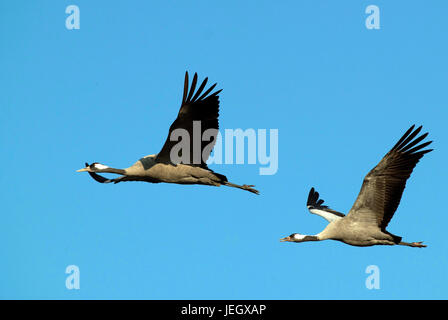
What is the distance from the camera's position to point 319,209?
19703 mm

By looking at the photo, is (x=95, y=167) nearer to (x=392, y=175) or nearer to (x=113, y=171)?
(x=113, y=171)

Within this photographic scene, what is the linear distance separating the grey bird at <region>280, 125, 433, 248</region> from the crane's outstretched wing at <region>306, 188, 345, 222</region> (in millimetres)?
1949

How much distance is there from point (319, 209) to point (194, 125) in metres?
5.46

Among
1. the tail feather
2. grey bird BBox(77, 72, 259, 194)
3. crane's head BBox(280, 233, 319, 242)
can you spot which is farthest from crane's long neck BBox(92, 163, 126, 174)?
crane's head BBox(280, 233, 319, 242)

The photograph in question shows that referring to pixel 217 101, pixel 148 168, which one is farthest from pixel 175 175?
pixel 217 101

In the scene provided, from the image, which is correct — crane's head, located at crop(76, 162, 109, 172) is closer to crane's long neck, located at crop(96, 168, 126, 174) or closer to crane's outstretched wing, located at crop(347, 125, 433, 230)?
crane's long neck, located at crop(96, 168, 126, 174)

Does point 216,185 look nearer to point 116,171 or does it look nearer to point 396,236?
point 116,171

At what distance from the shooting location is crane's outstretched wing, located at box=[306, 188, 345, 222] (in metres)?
18.8

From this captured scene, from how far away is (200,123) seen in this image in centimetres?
1577

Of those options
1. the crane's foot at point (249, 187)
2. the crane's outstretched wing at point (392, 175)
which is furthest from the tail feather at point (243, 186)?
the crane's outstretched wing at point (392, 175)

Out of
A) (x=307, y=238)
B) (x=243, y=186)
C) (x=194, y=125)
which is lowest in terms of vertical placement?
(x=307, y=238)

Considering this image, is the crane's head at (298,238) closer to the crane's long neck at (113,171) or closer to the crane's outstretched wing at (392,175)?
the crane's outstretched wing at (392,175)

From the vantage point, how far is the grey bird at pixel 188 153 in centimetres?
1557

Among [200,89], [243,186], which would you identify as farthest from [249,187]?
[200,89]
